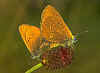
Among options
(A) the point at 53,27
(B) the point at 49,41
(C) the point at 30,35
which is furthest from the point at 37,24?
(C) the point at 30,35

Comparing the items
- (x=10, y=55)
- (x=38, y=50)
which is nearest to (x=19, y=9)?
(x=10, y=55)

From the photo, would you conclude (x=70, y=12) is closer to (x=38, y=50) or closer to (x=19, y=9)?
(x=19, y=9)

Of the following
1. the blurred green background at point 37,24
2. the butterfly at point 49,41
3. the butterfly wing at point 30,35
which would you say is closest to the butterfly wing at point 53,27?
the butterfly at point 49,41

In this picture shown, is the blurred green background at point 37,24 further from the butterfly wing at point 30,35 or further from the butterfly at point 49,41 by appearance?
the butterfly wing at point 30,35

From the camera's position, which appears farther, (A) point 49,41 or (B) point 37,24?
(B) point 37,24

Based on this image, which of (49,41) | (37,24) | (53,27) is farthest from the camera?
(37,24)

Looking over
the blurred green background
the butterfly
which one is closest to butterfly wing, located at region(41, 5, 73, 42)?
the butterfly

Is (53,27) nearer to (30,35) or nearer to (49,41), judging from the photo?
(49,41)
